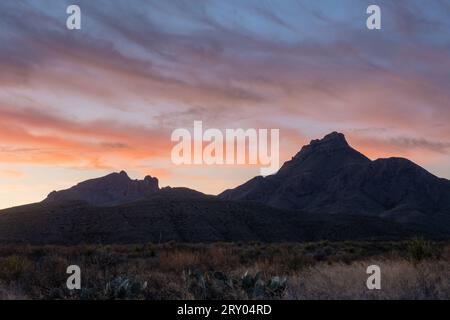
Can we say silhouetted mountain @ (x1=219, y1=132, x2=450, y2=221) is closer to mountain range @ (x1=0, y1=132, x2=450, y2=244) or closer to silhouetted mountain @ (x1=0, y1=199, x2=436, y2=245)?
mountain range @ (x1=0, y1=132, x2=450, y2=244)

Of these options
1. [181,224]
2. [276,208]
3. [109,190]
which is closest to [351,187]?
[276,208]

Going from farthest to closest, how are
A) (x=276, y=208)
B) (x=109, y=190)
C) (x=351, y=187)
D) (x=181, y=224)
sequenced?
(x=109, y=190), (x=351, y=187), (x=276, y=208), (x=181, y=224)

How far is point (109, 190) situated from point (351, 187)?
7742 centimetres

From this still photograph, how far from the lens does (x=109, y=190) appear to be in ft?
543

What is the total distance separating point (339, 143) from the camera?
159 metres

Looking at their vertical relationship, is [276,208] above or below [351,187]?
below

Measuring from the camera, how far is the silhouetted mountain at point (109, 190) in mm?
156875

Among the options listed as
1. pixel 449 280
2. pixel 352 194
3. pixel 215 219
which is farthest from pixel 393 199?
pixel 449 280

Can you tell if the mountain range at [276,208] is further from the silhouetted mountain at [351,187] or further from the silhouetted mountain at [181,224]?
the silhouetted mountain at [351,187]

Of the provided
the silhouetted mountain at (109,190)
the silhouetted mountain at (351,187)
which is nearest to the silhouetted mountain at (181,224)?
the silhouetted mountain at (351,187)

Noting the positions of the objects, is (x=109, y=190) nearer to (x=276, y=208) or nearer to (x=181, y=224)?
(x=276, y=208)

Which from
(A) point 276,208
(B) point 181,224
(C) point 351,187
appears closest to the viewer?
(B) point 181,224

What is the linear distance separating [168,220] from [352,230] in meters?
26.3
